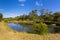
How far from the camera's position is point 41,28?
1301cm

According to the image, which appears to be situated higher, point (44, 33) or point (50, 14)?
point (50, 14)

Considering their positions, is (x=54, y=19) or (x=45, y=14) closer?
(x=54, y=19)

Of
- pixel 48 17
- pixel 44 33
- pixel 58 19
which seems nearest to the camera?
pixel 44 33

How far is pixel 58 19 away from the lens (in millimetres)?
53938

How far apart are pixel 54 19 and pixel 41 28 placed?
149 feet

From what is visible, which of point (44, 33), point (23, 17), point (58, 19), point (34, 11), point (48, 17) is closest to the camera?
point (44, 33)

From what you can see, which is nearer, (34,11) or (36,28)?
(36,28)

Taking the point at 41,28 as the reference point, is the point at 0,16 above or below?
above

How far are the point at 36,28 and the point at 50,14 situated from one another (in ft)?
166

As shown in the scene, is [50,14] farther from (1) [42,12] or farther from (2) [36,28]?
(2) [36,28]

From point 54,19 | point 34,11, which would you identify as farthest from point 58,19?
point 34,11

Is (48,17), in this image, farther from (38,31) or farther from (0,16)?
(38,31)

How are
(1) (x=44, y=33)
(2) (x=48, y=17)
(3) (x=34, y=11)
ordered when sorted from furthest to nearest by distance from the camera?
(3) (x=34, y=11)
(2) (x=48, y=17)
(1) (x=44, y=33)

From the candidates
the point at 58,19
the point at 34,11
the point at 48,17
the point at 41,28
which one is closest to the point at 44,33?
the point at 41,28
